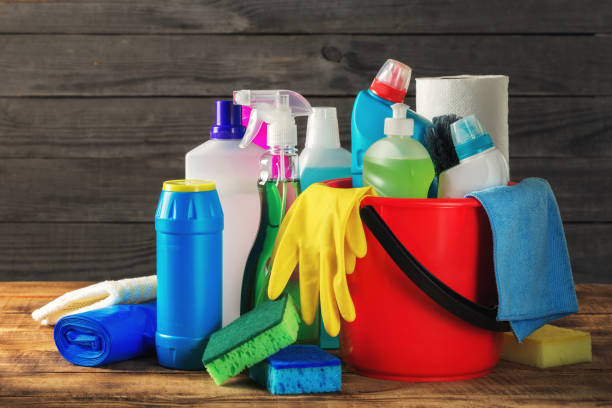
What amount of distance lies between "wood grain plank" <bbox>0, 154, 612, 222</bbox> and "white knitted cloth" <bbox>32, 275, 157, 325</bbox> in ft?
2.19

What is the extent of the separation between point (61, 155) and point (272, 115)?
90cm

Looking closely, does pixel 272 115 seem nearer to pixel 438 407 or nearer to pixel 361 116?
pixel 361 116

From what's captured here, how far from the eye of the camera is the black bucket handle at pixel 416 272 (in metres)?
0.60

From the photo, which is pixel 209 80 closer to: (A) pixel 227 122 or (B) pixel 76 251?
(B) pixel 76 251

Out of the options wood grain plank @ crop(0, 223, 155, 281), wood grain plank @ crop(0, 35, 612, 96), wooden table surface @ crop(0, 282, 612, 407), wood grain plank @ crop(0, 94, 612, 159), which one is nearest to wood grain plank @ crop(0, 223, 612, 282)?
wood grain plank @ crop(0, 223, 155, 281)

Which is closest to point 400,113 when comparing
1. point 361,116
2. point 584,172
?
point 361,116

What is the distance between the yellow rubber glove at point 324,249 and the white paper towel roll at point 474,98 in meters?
0.25

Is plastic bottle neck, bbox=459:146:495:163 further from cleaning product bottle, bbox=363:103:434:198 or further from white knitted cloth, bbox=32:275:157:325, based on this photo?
white knitted cloth, bbox=32:275:157:325

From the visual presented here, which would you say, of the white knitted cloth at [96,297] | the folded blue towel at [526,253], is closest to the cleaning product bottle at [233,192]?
the white knitted cloth at [96,297]

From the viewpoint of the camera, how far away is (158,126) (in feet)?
4.77

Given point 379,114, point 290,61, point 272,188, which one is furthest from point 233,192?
point 290,61

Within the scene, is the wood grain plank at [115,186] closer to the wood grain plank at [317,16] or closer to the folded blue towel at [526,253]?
the wood grain plank at [317,16]

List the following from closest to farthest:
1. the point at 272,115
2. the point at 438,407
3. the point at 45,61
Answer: the point at 438,407 → the point at 272,115 → the point at 45,61

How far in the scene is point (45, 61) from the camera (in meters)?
1.45
